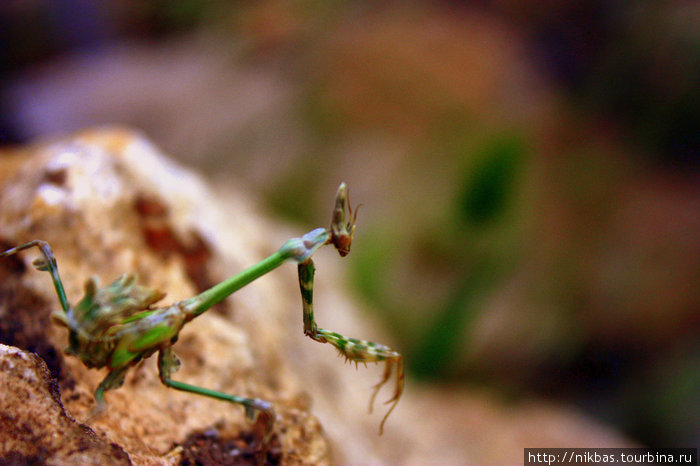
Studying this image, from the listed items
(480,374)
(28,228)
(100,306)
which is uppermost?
(100,306)

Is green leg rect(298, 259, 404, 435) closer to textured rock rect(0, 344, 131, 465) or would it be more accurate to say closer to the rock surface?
the rock surface

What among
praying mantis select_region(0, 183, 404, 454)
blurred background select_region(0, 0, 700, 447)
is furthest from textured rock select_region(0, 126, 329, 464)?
blurred background select_region(0, 0, 700, 447)

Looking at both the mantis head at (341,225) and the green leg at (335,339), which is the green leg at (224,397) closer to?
the green leg at (335,339)

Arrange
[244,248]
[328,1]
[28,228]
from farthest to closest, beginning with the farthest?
[328,1]
[244,248]
[28,228]

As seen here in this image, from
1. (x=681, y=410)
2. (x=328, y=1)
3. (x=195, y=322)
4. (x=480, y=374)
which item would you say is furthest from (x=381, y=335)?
(x=328, y=1)

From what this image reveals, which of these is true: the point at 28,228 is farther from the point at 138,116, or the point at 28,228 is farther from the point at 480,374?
the point at 138,116

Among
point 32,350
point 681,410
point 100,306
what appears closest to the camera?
point 100,306
